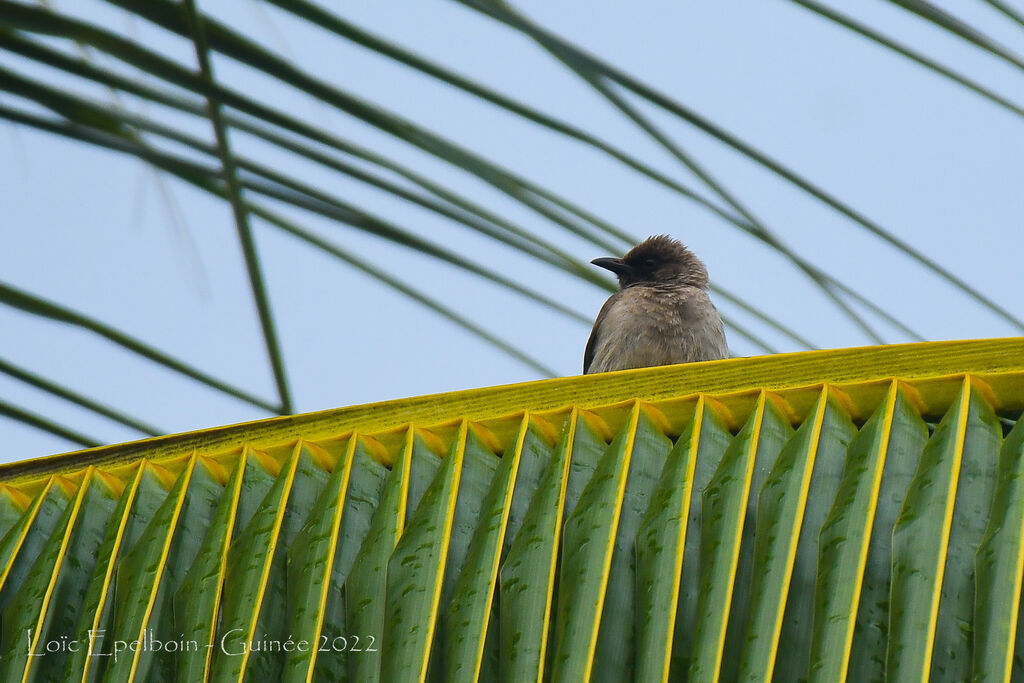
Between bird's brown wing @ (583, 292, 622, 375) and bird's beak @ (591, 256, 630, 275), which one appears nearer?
bird's brown wing @ (583, 292, 622, 375)

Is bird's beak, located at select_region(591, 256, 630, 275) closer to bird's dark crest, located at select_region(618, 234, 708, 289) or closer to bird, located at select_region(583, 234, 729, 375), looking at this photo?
bird's dark crest, located at select_region(618, 234, 708, 289)

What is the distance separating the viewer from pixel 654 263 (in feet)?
18.7

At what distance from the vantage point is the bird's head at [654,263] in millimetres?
5590

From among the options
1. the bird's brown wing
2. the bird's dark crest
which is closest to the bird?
the bird's brown wing

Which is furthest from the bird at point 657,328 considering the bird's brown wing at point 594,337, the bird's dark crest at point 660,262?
the bird's dark crest at point 660,262

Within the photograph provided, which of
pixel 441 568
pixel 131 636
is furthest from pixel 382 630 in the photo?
pixel 131 636

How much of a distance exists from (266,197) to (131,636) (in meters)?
0.56

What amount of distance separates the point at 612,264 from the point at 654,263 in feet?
0.62

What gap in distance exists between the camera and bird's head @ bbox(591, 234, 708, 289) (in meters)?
5.59

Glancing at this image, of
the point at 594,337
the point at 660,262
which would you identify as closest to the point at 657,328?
the point at 594,337

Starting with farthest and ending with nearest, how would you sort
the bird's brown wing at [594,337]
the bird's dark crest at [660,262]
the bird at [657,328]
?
the bird's dark crest at [660,262] < the bird's brown wing at [594,337] < the bird at [657,328]

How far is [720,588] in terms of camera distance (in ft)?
4.35

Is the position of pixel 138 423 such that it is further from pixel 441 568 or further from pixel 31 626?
pixel 441 568

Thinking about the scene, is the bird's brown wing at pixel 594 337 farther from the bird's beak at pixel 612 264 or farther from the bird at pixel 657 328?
the bird's beak at pixel 612 264
